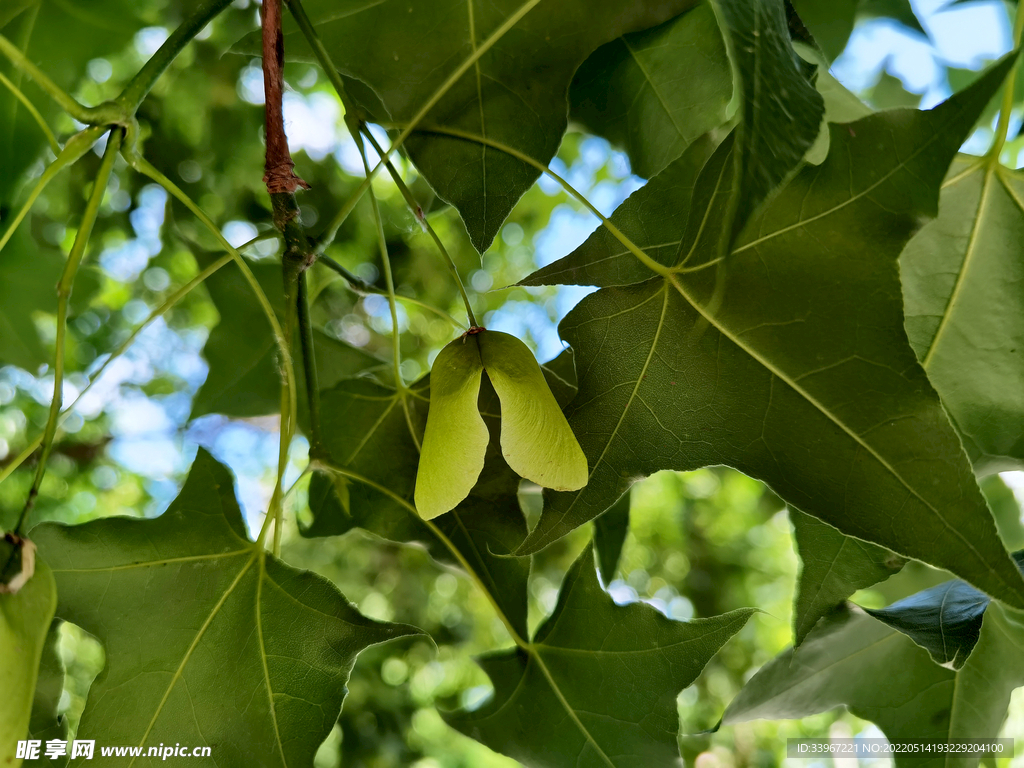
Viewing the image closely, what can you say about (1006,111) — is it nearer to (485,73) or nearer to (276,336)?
(485,73)

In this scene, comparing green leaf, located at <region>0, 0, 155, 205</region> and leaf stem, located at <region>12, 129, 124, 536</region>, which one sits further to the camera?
green leaf, located at <region>0, 0, 155, 205</region>

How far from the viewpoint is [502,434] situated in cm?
30

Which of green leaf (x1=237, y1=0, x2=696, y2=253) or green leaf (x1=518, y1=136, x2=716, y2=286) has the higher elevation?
green leaf (x1=237, y1=0, x2=696, y2=253)

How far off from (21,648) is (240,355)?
0.34 metres

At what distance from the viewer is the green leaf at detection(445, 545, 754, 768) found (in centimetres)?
39

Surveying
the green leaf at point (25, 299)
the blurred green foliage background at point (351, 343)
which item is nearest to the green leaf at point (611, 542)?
the blurred green foliage background at point (351, 343)

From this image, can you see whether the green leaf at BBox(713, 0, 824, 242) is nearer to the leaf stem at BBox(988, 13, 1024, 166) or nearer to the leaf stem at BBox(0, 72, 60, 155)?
the leaf stem at BBox(988, 13, 1024, 166)

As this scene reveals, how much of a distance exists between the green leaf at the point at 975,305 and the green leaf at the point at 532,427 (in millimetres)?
203

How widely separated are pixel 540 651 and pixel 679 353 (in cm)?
21

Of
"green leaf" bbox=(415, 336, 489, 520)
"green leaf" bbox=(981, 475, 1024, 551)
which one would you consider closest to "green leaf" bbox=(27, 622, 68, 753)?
"green leaf" bbox=(415, 336, 489, 520)

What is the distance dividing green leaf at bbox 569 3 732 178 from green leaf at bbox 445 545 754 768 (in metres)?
0.24

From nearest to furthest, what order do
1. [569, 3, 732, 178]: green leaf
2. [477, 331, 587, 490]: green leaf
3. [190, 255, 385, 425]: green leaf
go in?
[477, 331, 587, 490]: green leaf, [569, 3, 732, 178]: green leaf, [190, 255, 385, 425]: green leaf

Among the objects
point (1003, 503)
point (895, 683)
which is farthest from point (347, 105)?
point (1003, 503)

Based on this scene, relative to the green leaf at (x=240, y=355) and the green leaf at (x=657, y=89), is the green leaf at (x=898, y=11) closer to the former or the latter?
the green leaf at (x=657, y=89)
